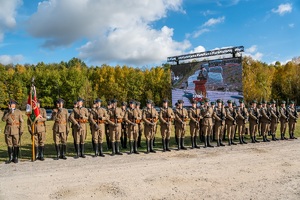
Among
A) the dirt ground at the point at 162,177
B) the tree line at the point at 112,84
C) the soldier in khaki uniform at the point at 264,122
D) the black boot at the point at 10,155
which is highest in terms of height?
the tree line at the point at 112,84

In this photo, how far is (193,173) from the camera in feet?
25.2

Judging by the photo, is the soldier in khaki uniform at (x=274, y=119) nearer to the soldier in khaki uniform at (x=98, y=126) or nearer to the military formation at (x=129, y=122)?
the military formation at (x=129, y=122)

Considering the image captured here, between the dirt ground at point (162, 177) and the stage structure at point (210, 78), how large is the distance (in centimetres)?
1607

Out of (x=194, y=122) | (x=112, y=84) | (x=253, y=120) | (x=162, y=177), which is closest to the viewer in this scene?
(x=162, y=177)

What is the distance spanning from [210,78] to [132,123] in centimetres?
1781

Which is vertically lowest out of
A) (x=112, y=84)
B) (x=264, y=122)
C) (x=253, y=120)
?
(x=264, y=122)

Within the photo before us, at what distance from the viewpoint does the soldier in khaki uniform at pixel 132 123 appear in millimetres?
10852

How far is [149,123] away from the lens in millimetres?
10984

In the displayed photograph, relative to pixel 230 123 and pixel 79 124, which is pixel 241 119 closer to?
pixel 230 123

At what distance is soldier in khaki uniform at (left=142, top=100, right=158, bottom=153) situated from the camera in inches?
433

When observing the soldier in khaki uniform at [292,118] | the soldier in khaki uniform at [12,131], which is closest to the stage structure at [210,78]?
the soldier in khaki uniform at [292,118]

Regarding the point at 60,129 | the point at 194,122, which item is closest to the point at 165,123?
the point at 194,122

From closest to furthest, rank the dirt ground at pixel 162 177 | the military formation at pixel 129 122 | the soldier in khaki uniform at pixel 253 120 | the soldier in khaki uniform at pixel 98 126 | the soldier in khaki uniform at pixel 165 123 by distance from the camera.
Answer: the dirt ground at pixel 162 177 < the military formation at pixel 129 122 < the soldier in khaki uniform at pixel 98 126 < the soldier in khaki uniform at pixel 165 123 < the soldier in khaki uniform at pixel 253 120

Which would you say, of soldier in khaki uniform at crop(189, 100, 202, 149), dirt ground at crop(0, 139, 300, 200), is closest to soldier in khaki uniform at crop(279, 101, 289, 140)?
dirt ground at crop(0, 139, 300, 200)
